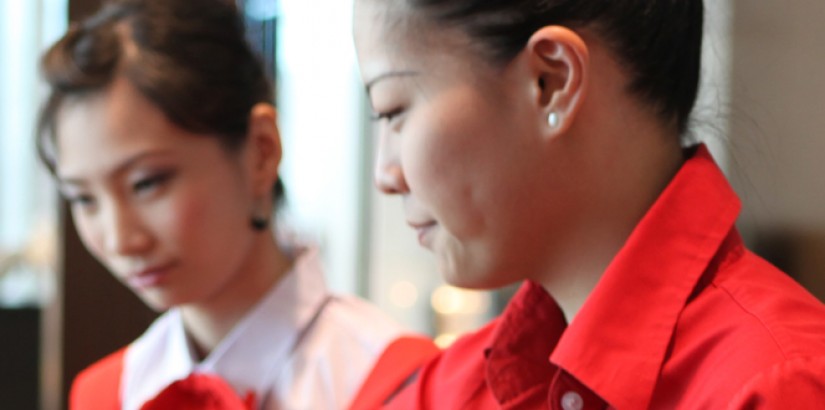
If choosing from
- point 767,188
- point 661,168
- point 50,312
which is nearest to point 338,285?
point 50,312

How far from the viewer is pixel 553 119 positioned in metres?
0.65

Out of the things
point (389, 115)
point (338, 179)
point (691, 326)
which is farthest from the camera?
point (338, 179)

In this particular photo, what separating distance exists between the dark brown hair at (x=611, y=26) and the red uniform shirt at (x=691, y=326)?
Answer: 6 centimetres

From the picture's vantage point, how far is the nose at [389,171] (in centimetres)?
70

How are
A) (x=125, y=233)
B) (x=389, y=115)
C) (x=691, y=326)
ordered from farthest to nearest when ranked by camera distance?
(x=125, y=233)
(x=389, y=115)
(x=691, y=326)

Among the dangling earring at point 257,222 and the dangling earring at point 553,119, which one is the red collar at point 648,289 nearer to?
the dangling earring at point 553,119

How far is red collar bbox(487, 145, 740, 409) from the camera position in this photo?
59 centimetres

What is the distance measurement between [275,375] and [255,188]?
19 centimetres

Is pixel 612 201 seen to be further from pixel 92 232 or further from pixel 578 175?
pixel 92 232

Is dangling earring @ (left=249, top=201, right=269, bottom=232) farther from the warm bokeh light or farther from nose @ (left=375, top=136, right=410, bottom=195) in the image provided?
the warm bokeh light

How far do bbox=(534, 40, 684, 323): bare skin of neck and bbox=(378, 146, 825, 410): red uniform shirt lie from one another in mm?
23

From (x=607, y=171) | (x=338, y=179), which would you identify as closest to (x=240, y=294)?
(x=607, y=171)

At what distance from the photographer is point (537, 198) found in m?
0.66

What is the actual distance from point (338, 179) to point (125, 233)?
104 cm
